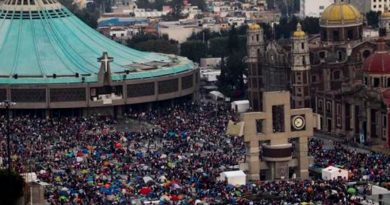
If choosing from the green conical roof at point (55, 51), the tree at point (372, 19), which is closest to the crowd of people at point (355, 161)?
the green conical roof at point (55, 51)

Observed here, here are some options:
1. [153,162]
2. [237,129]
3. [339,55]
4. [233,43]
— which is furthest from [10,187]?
[233,43]

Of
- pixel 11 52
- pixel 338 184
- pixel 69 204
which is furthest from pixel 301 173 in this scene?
pixel 11 52

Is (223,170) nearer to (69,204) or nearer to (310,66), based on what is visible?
(69,204)

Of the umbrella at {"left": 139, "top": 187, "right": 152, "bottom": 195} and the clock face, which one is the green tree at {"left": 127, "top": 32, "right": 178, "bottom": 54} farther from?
the umbrella at {"left": 139, "top": 187, "right": 152, "bottom": 195}

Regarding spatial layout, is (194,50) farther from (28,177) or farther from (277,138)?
(28,177)

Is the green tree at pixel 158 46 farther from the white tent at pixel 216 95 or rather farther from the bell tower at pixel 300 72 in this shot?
the bell tower at pixel 300 72

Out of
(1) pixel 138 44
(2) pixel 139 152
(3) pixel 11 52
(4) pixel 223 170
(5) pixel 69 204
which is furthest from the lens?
(1) pixel 138 44
